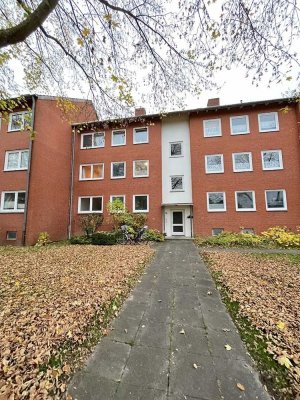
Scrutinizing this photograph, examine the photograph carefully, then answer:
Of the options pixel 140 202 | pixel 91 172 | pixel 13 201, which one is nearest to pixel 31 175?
pixel 13 201

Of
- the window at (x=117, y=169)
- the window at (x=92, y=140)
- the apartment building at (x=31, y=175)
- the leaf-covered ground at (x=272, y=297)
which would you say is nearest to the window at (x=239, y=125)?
the window at (x=117, y=169)

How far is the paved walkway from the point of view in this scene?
207cm

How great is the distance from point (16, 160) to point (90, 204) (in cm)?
589

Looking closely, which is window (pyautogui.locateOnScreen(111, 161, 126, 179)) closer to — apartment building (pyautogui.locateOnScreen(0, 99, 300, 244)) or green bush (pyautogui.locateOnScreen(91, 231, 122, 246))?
apartment building (pyautogui.locateOnScreen(0, 99, 300, 244))

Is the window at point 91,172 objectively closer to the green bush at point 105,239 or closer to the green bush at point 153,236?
the green bush at point 105,239

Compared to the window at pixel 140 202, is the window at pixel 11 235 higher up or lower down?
lower down

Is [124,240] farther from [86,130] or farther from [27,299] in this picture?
[86,130]

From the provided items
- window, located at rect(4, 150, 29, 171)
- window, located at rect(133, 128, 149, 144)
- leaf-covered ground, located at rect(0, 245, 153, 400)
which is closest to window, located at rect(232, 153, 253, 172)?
window, located at rect(133, 128, 149, 144)

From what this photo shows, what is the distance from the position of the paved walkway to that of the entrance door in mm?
11302

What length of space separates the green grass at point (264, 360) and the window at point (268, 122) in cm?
1453

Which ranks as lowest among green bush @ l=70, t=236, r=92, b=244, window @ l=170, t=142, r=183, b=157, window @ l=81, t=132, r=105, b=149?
green bush @ l=70, t=236, r=92, b=244

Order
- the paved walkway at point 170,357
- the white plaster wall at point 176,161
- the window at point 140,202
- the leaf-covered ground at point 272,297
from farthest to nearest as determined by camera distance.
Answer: the window at point 140,202, the white plaster wall at point 176,161, the leaf-covered ground at point 272,297, the paved walkway at point 170,357

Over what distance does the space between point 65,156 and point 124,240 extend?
8755 mm

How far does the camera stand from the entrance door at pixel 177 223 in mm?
15676
